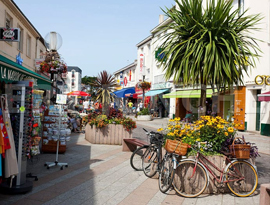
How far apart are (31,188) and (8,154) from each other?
0.97 meters

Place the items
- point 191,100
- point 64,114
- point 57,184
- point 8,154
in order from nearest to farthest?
point 8,154 → point 57,184 → point 64,114 → point 191,100

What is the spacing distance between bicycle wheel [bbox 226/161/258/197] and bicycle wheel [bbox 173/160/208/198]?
538 millimetres

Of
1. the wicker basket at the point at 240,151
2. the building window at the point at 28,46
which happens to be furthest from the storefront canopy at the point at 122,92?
the wicker basket at the point at 240,151

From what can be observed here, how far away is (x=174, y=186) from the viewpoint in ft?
17.2

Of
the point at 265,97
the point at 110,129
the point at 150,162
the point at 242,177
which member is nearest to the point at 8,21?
the point at 110,129

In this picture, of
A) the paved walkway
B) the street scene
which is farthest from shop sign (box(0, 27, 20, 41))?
the paved walkway

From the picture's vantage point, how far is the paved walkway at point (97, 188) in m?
4.87

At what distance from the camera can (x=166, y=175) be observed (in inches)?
213

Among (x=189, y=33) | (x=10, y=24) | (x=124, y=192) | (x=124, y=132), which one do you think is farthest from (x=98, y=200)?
(x=10, y=24)

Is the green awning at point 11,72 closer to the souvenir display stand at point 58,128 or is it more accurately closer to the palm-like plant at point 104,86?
the souvenir display stand at point 58,128

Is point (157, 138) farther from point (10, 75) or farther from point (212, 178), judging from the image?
point (10, 75)

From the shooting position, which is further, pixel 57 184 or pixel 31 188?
pixel 57 184

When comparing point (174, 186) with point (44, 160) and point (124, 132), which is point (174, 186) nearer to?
point (44, 160)

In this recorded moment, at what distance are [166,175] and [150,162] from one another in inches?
46.3
